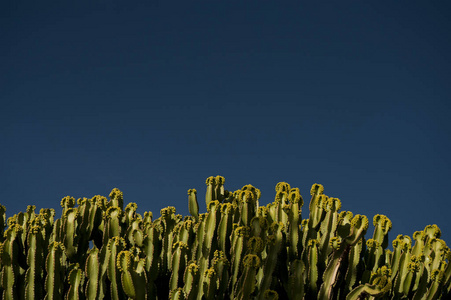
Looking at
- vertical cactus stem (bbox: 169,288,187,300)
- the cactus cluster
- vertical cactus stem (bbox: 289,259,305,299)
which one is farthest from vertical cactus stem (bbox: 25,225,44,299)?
vertical cactus stem (bbox: 289,259,305,299)

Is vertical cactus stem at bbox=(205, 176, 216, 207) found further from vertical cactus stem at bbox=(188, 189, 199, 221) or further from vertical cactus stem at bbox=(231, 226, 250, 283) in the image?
vertical cactus stem at bbox=(231, 226, 250, 283)

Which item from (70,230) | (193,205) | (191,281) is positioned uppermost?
(193,205)

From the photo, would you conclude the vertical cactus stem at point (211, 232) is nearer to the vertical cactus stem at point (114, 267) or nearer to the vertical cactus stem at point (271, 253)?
the vertical cactus stem at point (271, 253)

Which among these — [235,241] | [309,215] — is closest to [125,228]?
[235,241]

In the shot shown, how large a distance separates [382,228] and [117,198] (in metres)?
3.54

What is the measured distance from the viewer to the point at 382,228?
18.3 feet

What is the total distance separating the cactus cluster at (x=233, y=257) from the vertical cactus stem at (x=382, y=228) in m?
0.01

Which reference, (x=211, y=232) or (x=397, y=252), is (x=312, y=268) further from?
(x=211, y=232)

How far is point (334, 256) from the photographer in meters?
4.99

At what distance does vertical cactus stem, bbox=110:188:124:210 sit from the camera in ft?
21.2

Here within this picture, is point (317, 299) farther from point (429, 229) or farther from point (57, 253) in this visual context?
point (57, 253)

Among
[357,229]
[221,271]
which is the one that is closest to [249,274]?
[221,271]

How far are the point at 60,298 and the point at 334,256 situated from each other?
305 centimetres

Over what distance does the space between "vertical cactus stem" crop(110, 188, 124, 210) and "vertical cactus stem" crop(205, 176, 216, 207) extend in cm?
123
